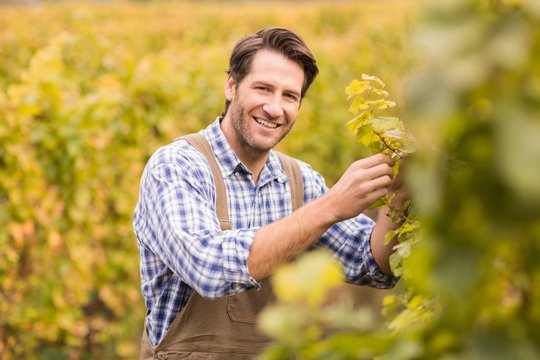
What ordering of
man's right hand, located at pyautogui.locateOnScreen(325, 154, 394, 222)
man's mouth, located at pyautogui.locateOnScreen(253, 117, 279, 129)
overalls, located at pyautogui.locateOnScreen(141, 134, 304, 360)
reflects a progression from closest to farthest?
man's right hand, located at pyautogui.locateOnScreen(325, 154, 394, 222)
overalls, located at pyautogui.locateOnScreen(141, 134, 304, 360)
man's mouth, located at pyautogui.locateOnScreen(253, 117, 279, 129)

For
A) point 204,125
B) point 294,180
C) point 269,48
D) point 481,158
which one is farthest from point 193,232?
point 204,125

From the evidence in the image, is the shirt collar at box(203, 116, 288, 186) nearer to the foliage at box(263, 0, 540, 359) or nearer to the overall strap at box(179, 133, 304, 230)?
the overall strap at box(179, 133, 304, 230)

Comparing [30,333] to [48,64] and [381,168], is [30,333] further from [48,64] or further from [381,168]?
[381,168]

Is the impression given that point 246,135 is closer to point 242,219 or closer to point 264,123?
point 264,123

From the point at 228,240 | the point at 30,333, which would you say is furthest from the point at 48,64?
the point at 228,240

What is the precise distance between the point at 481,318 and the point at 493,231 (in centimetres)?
26

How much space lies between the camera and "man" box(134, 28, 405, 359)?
2.22 meters

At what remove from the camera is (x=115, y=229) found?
5.89 metres

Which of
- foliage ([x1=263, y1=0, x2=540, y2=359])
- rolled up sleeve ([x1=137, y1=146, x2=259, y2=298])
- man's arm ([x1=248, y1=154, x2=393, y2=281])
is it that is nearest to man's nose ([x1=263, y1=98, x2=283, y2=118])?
rolled up sleeve ([x1=137, y1=146, x2=259, y2=298])

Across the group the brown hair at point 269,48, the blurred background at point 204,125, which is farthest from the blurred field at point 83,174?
the brown hair at point 269,48

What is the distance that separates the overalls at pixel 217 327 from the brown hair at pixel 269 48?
0.42 meters

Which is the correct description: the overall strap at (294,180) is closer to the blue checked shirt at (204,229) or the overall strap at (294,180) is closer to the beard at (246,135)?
the blue checked shirt at (204,229)

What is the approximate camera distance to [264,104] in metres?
3.00

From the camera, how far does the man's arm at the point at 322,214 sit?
7.03 feet
